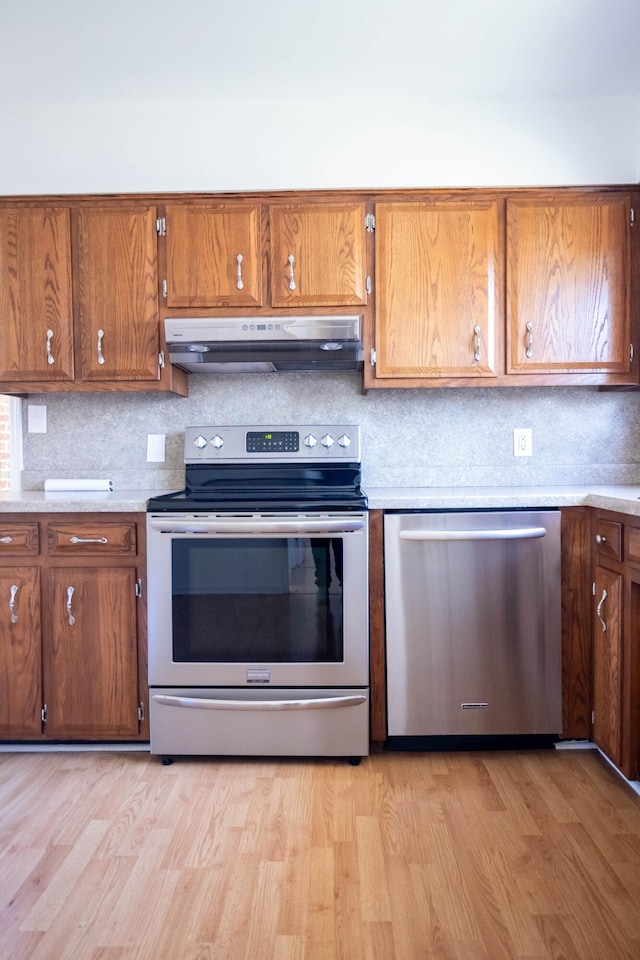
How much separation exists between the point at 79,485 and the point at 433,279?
1.67 m

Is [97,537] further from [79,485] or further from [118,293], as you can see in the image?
[118,293]

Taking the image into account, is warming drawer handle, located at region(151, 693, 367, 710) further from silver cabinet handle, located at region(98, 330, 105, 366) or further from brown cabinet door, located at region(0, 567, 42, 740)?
silver cabinet handle, located at region(98, 330, 105, 366)

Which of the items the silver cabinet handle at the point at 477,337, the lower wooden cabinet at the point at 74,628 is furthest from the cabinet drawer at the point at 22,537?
the silver cabinet handle at the point at 477,337

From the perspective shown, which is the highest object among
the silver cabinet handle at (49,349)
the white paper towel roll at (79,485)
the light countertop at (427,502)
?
the silver cabinet handle at (49,349)

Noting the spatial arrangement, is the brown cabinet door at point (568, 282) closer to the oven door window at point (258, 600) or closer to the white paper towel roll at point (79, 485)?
the oven door window at point (258, 600)

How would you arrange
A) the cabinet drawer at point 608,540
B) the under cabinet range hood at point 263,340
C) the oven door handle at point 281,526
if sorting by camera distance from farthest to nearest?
the under cabinet range hood at point 263,340 < the oven door handle at point 281,526 < the cabinet drawer at point 608,540

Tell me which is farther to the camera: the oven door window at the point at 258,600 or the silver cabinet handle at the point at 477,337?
the silver cabinet handle at the point at 477,337

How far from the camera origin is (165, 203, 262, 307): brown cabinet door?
2.41 metres

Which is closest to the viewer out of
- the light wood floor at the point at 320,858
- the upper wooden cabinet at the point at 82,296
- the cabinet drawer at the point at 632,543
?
the light wood floor at the point at 320,858

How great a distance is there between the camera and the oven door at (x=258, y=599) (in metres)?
2.13

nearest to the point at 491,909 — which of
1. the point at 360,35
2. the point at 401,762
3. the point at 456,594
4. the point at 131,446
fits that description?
the point at 401,762

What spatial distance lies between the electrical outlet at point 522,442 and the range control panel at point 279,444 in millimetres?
731

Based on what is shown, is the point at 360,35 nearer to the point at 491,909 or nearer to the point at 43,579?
the point at 43,579

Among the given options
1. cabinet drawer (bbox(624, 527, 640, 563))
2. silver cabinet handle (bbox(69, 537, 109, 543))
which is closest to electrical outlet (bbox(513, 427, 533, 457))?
cabinet drawer (bbox(624, 527, 640, 563))
